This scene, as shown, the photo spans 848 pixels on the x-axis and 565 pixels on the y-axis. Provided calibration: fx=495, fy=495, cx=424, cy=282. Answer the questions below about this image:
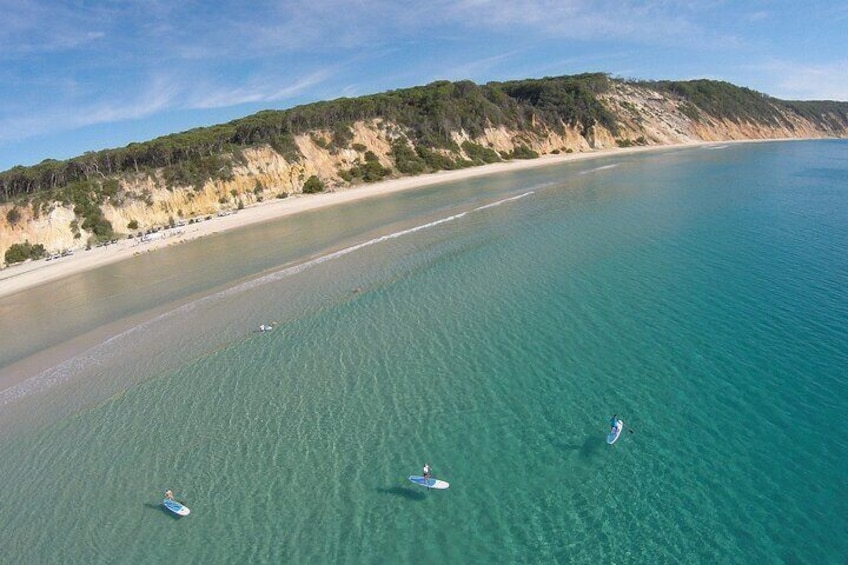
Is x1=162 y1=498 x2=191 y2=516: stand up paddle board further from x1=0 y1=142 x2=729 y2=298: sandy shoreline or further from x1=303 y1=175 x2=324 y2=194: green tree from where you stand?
x1=303 y1=175 x2=324 y2=194: green tree

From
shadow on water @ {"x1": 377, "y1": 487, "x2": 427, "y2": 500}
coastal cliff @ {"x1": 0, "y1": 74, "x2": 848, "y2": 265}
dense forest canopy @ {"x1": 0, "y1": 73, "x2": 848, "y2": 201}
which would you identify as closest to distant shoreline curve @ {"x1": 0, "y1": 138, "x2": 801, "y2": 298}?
coastal cliff @ {"x1": 0, "y1": 74, "x2": 848, "y2": 265}

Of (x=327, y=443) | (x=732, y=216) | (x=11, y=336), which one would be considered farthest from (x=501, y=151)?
(x=327, y=443)

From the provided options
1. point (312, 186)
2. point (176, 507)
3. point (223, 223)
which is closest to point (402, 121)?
point (312, 186)

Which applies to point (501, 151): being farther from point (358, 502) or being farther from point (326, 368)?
point (358, 502)

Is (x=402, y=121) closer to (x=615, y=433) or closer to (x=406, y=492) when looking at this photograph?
(x=615, y=433)

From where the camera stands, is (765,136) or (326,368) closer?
(326,368)

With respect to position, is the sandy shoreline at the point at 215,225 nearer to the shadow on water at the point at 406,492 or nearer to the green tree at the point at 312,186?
the green tree at the point at 312,186
